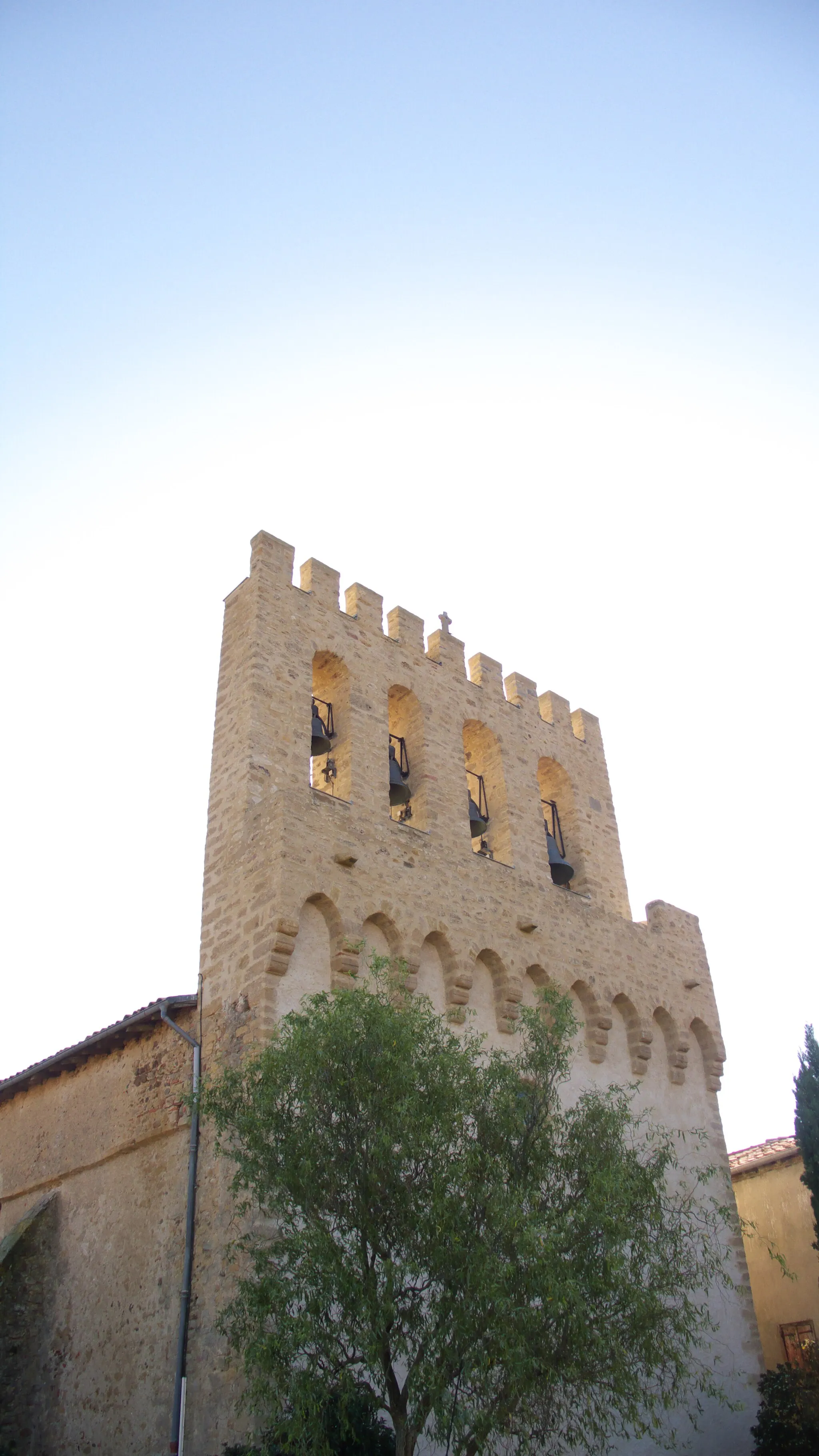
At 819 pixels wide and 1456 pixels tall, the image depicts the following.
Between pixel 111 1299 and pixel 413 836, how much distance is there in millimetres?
6378

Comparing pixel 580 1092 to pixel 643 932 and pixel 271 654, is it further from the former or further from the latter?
pixel 271 654

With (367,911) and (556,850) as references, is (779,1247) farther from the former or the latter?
(367,911)

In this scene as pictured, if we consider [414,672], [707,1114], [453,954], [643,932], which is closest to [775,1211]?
[707,1114]

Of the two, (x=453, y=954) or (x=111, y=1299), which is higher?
(x=453, y=954)

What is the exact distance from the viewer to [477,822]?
16750 mm

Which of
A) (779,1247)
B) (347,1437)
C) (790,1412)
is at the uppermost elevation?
(779,1247)

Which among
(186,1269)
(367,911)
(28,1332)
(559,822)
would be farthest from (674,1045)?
(28,1332)

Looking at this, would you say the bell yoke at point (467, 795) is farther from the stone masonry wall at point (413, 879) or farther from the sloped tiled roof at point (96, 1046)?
the sloped tiled roof at point (96, 1046)

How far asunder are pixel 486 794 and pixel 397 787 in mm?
2232

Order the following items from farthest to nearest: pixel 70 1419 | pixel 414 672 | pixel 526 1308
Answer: pixel 414 672, pixel 70 1419, pixel 526 1308

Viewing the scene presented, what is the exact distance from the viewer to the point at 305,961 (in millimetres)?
12125

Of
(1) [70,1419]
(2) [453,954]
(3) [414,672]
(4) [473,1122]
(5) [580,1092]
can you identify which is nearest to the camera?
(4) [473,1122]

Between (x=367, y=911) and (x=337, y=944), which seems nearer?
(x=337, y=944)

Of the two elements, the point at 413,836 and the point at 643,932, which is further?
the point at 643,932
